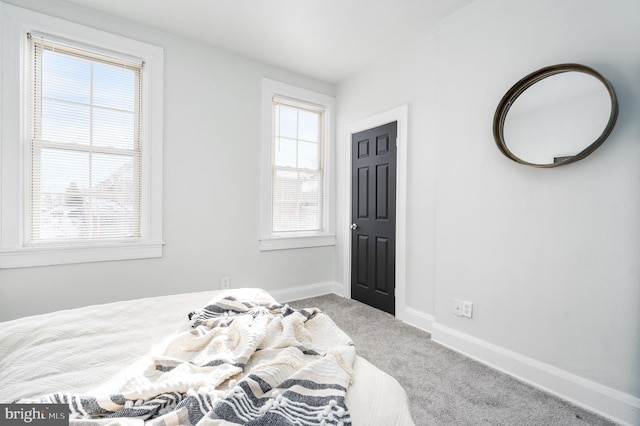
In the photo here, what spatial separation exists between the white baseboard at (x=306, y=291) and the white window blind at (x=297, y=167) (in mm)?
700

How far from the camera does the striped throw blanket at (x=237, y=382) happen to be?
77 cm

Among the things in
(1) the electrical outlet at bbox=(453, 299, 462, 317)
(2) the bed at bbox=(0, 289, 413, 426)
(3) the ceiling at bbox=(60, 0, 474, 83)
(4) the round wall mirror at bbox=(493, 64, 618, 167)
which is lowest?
(1) the electrical outlet at bbox=(453, 299, 462, 317)

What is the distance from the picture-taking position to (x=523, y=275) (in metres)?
2.06

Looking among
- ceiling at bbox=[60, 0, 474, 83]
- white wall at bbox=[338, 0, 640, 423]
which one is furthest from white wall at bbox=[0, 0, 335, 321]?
white wall at bbox=[338, 0, 640, 423]

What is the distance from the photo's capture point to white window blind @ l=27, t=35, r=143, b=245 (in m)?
2.33

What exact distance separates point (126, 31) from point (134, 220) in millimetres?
1669

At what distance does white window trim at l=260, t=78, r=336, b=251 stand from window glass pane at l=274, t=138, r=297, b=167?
0.14 metres

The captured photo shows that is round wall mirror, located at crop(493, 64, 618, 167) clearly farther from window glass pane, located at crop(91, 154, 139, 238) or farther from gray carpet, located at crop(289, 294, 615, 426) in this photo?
window glass pane, located at crop(91, 154, 139, 238)

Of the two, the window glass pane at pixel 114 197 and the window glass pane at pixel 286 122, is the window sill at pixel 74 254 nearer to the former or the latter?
the window glass pane at pixel 114 197

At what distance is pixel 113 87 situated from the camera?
A: 2598 millimetres

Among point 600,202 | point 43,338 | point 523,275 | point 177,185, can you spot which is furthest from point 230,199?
point 600,202

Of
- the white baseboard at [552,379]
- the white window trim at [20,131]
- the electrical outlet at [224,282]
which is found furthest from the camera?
the electrical outlet at [224,282]
